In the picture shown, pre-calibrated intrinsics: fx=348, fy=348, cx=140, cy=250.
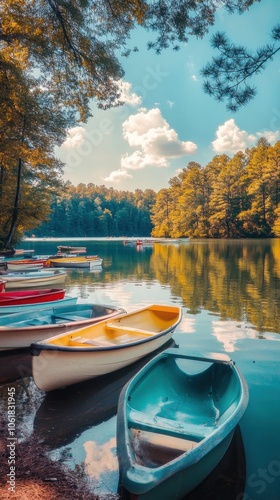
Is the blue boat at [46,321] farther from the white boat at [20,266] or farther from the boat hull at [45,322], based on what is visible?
the white boat at [20,266]

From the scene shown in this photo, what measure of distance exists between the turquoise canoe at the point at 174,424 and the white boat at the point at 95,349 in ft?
4.28

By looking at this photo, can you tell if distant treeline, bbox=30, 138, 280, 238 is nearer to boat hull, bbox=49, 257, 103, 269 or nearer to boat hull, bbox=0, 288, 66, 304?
boat hull, bbox=49, 257, 103, 269

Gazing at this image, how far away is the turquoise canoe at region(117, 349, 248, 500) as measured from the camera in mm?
2773

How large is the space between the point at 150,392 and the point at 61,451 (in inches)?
49.6

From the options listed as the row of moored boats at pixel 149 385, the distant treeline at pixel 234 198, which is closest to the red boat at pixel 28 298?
the row of moored boats at pixel 149 385

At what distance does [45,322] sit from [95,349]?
2.79m

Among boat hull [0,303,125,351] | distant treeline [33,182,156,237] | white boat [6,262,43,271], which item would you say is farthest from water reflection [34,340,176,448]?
distant treeline [33,182,156,237]

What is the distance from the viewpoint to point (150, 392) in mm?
4551

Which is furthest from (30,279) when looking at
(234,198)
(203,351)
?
(234,198)

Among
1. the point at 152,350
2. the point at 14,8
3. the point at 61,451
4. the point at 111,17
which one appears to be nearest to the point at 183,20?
the point at 111,17

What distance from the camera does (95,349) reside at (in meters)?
5.66

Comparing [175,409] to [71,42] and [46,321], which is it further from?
[71,42]

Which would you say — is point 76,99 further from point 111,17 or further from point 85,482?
point 85,482

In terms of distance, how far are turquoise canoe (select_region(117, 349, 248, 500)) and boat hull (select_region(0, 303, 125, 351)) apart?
2.79 m
